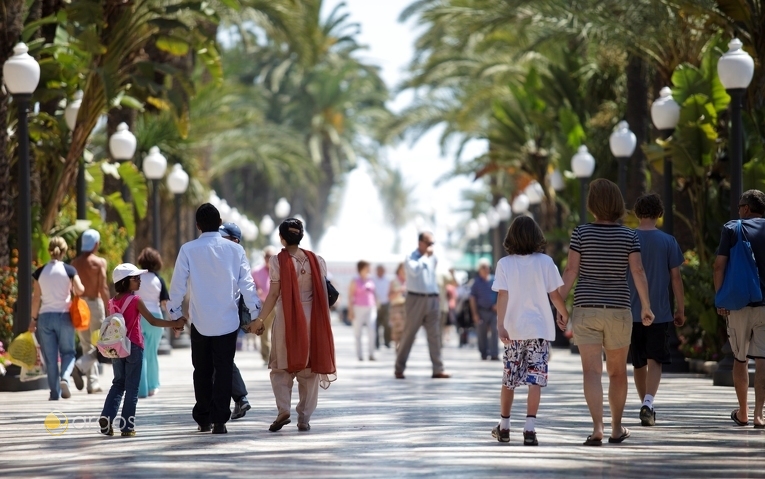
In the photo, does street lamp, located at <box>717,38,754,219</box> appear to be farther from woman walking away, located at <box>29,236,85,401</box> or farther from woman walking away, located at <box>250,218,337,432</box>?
woman walking away, located at <box>29,236,85,401</box>

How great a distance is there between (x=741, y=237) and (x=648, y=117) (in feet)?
47.9

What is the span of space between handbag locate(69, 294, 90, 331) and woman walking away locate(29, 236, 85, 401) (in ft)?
0.17

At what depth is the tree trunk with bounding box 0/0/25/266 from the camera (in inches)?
660

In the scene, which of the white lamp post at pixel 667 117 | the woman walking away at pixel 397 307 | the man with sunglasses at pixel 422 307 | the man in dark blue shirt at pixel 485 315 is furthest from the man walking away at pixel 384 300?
the white lamp post at pixel 667 117

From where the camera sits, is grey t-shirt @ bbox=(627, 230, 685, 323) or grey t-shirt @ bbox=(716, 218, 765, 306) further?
grey t-shirt @ bbox=(627, 230, 685, 323)

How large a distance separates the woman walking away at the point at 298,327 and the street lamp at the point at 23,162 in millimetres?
5800

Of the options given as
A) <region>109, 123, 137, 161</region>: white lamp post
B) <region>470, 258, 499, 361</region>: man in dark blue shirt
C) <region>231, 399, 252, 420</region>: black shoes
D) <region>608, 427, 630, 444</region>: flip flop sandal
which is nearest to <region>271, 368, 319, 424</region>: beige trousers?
<region>231, 399, 252, 420</region>: black shoes

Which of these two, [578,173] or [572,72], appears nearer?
[578,173]

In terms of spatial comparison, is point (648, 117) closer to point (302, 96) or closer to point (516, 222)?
point (516, 222)

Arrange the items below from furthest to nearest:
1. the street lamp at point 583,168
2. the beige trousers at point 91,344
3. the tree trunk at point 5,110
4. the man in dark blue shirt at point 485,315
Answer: the street lamp at point 583,168, the man in dark blue shirt at point 485,315, the tree trunk at point 5,110, the beige trousers at point 91,344

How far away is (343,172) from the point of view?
221 feet

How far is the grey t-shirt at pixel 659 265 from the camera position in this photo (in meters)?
10.3

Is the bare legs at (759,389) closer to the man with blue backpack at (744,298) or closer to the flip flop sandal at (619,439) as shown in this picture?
the man with blue backpack at (744,298)

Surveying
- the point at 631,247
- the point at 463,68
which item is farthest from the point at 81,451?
the point at 463,68
